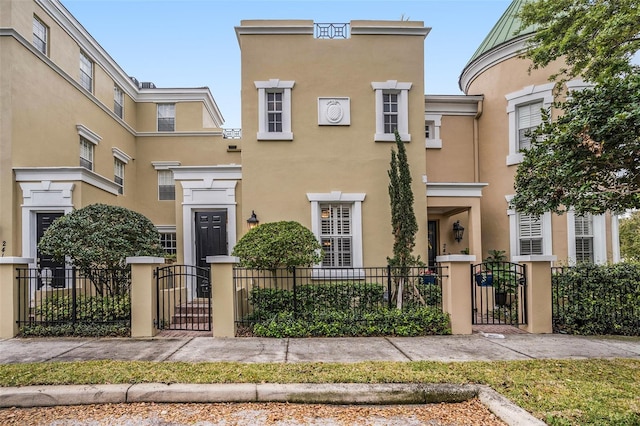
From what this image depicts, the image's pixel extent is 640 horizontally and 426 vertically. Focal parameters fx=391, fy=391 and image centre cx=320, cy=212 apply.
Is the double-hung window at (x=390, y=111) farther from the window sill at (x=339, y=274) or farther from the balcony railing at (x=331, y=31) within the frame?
the window sill at (x=339, y=274)

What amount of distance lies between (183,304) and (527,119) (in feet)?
35.8

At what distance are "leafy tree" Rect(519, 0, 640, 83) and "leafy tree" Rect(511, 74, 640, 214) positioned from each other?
2.36 metres

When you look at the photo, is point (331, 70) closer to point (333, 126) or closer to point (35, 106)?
point (333, 126)

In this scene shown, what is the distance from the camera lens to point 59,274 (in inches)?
→ 411

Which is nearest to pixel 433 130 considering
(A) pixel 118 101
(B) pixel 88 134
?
(B) pixel 88 134

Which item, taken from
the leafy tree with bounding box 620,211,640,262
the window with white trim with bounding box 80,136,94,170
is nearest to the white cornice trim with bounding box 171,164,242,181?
the window with white trim with bounding box 80,136,94,170

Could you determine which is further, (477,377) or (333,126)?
(333,126)

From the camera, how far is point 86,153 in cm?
1329

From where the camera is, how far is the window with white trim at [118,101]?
1523 cm

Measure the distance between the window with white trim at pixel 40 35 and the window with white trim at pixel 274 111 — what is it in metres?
6.69

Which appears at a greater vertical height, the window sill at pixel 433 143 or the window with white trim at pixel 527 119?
the window with white trim at pixel 527 119

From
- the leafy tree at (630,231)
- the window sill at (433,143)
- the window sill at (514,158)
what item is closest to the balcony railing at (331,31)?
the window sill at (433,143)

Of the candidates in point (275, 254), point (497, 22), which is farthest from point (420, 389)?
point (497, 22)

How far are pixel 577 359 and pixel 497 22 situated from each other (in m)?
11.7
